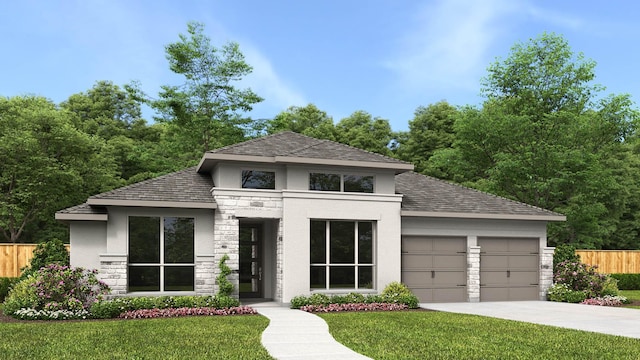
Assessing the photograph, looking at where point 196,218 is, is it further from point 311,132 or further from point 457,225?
point 311,132

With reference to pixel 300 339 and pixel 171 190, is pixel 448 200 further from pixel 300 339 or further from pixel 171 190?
pixel 300 339

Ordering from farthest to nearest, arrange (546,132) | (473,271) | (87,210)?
(546,132)
(473,271)
(87,210)

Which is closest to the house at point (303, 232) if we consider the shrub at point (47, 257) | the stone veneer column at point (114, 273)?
the stone veneer column at point (114, 273)

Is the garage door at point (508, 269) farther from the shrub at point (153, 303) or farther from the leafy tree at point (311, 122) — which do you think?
the leafy tree at point (311, 122)

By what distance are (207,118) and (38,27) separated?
12304 millimetres

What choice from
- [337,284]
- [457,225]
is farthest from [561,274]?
[337,284]

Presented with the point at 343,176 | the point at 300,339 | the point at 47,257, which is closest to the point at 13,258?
the point at 47,257

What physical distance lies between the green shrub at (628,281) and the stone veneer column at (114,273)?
918 inches

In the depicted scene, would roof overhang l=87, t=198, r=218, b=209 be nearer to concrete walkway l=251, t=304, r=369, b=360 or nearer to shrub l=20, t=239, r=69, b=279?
shrub l=20, t=239, r=69, b=279

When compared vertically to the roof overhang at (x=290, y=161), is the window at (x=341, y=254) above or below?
below

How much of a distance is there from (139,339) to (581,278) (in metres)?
16.0

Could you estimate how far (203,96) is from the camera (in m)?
35.1

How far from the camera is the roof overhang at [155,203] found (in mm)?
16391

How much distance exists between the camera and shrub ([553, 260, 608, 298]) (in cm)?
2039
